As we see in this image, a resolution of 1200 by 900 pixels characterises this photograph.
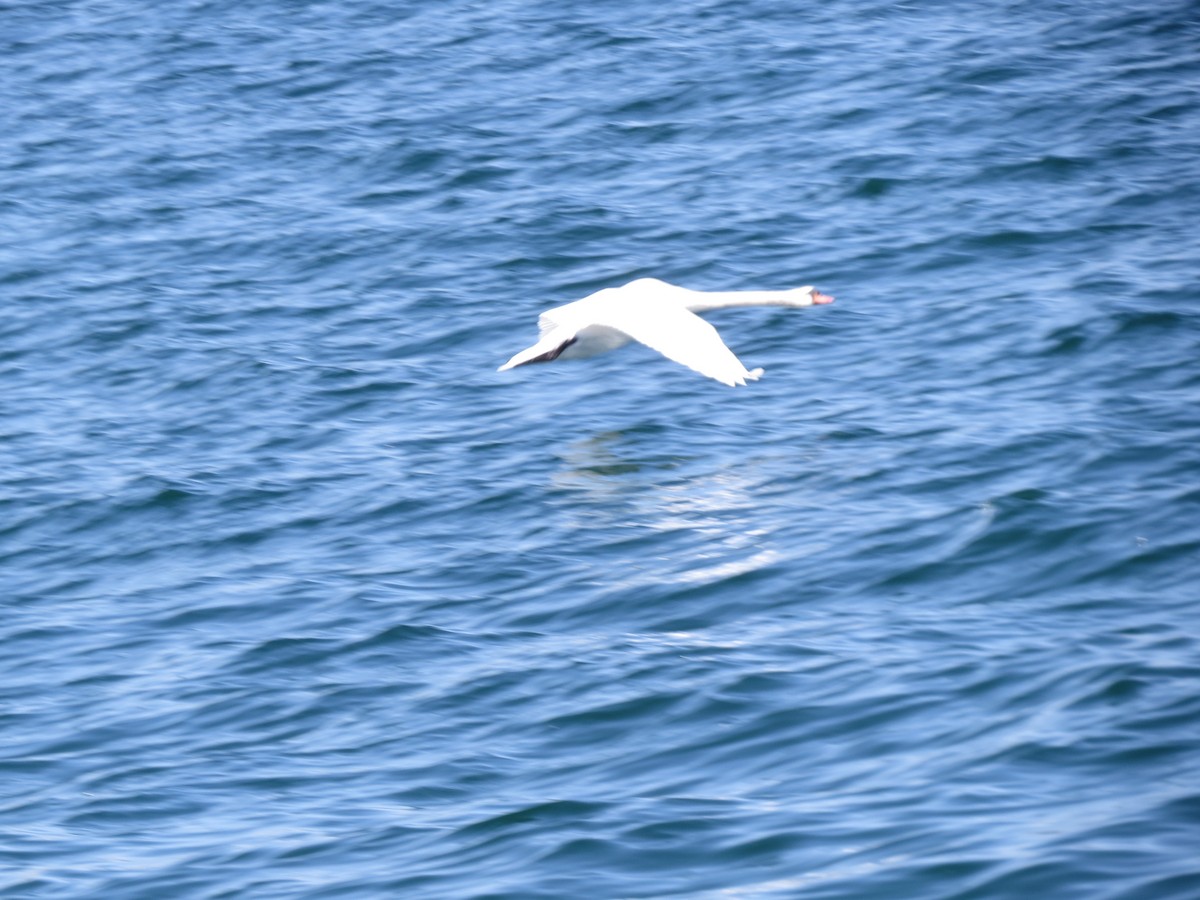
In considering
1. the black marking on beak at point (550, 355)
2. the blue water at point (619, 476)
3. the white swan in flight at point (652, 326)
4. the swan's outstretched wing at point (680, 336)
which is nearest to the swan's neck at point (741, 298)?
the white swan in flight at point (652, 326)

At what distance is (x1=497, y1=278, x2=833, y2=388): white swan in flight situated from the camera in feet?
40.2

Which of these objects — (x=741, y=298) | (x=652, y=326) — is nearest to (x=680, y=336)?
(x=652, y=326)

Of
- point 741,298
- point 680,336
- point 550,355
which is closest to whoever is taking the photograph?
point 680,336

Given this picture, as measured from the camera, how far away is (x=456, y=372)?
595 inches

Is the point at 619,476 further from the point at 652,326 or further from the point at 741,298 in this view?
the point at 741,298

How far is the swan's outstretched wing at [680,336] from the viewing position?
12.1 m

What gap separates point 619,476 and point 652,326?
3.23 feet

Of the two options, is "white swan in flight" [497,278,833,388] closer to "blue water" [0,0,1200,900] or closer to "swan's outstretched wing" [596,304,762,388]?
"swan's outstretched wing" [596,304,762,388]

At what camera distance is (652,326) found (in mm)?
12781

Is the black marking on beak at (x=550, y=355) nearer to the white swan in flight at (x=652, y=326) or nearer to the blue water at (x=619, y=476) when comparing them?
the white swan in flight at (x=652, y=326)

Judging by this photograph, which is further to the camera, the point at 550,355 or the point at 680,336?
the point at 550,355

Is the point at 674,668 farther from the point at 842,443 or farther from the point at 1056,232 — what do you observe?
the point at 1056,232

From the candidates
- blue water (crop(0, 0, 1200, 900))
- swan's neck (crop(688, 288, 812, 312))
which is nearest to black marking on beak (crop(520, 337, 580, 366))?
blue water (crop(0, 0, 1200, 900))

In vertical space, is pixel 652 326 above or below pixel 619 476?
above
